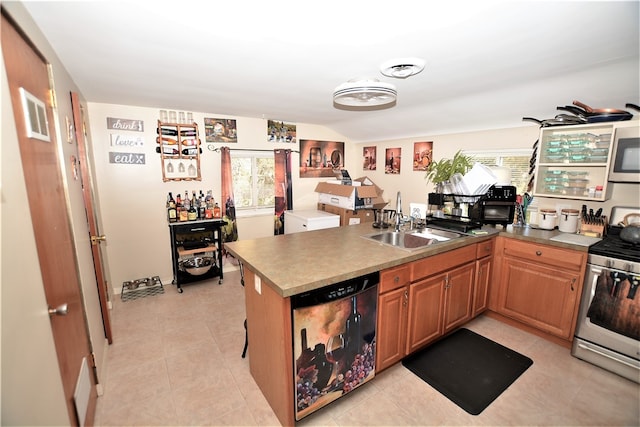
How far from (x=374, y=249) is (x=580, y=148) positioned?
2.10 meters

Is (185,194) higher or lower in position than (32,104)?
lower

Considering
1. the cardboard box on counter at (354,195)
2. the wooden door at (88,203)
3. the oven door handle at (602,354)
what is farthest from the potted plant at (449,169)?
the wooden door at (88,203)

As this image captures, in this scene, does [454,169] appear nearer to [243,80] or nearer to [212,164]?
[243,80]

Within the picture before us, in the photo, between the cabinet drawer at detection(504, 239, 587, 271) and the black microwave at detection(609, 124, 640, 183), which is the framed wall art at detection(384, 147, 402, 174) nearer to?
the cabinet drawer at detection(504, 239, 587, 271)

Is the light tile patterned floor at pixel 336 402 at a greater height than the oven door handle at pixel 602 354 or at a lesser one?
lesser

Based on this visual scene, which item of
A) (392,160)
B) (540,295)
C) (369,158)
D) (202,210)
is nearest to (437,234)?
(540,295)

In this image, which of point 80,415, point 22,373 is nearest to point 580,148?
point 22,373

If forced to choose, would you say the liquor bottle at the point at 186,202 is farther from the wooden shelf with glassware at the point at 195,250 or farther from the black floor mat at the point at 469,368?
the black floor mat at the point at 469,368

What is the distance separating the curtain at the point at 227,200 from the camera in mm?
3973

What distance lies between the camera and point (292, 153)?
4.57 meters

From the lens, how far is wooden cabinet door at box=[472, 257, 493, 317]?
2.68m

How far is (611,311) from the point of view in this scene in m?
2.13

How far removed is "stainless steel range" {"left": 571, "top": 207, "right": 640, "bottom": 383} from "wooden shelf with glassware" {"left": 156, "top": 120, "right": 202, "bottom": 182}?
13.9 feet

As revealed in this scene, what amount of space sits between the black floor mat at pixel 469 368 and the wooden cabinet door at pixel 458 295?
180mm
